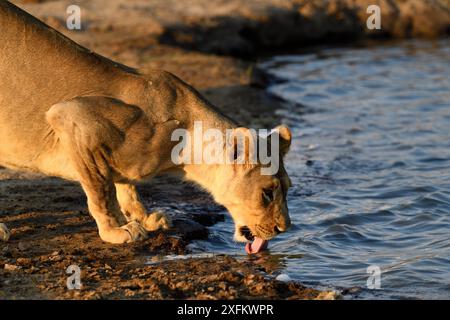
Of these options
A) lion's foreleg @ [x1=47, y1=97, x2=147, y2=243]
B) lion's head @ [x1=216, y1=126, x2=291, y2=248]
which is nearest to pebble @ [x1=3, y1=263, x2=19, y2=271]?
lion's foreleg @ [x1=47, y1=97, x2=147, y2=243]

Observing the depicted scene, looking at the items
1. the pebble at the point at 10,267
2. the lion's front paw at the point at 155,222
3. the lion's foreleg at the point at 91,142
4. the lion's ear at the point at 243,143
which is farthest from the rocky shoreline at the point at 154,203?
the lion's ear at the point at 243,143

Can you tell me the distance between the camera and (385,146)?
50.0 ft

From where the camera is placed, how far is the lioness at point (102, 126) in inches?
357

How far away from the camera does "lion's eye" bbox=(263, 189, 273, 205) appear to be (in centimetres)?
928

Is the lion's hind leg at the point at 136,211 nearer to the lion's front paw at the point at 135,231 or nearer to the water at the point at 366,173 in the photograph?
the lion's front paw at the point at 135,231

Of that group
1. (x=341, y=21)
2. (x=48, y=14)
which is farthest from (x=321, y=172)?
(x=341, y=21)

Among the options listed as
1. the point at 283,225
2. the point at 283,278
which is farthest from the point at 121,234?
the point at 283,278

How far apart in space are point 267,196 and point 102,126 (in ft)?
5.98

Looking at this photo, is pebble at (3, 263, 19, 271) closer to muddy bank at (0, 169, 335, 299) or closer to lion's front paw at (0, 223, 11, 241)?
muddy bank at (0, 169, 335, 299)

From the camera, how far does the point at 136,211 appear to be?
1000cm

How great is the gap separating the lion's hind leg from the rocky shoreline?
0.18 meters

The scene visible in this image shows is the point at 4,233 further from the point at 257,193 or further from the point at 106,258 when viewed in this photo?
the point at 257,193
